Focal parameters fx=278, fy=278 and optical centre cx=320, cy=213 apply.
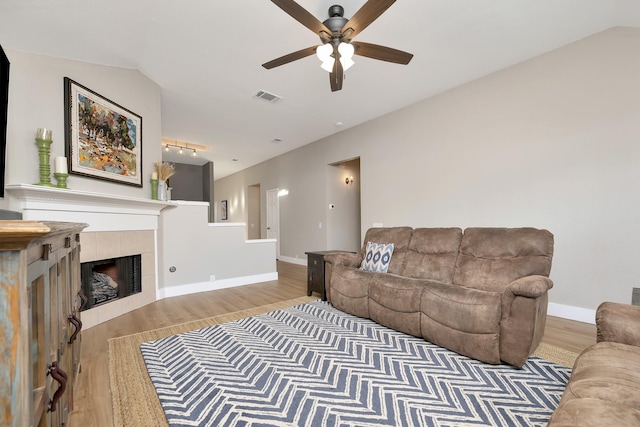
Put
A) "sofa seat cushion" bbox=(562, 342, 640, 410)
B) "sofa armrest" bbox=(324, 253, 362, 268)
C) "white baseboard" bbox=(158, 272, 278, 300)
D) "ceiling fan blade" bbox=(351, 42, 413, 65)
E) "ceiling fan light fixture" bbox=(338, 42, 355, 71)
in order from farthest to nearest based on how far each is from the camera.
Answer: "white baseboard" bbox=(158, 272, 278, 300)
"sofa armrest" bbox=(324, 253, 362, 268)
"ceiling fan blade" bbox=(351, 42, 413, 65)
"ceiling fan light fixture" bbox=(338, 42, 355, 71)
"sofa seat cushion" bbox=(562, 342, 640, 410)

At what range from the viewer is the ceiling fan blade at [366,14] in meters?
1.81

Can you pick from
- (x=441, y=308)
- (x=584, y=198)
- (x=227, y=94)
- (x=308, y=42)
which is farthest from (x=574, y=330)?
(x=227, y=94)

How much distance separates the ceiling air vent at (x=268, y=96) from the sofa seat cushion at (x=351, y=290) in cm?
255

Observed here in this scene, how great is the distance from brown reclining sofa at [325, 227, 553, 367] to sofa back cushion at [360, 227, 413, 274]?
0.04ft

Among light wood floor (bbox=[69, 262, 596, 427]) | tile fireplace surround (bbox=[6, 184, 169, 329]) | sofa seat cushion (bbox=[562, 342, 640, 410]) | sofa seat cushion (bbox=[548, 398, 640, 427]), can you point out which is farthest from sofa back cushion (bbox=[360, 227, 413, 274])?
tile fireplace surround (bbox=[6, 184, 169, 329])

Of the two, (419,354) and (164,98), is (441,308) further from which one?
(164,98)

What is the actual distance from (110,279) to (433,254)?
356 centimetres

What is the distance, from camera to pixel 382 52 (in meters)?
2.33

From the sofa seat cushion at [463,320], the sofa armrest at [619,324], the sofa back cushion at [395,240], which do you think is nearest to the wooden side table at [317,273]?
the sofa back cushion at [395,240]

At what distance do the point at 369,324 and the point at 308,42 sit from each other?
A: 286 centimetres

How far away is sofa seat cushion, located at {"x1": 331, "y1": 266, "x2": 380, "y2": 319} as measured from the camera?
2.80 metres

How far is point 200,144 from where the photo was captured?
6273 mm

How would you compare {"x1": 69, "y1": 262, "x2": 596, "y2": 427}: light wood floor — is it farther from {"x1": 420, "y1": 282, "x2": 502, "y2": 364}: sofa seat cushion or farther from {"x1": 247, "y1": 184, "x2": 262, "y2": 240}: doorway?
{"x1": 247, "y1": 184, "x2": 262, "y2": 240}: doorway

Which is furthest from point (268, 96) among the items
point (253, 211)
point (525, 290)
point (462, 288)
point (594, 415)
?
point (253, 211)
